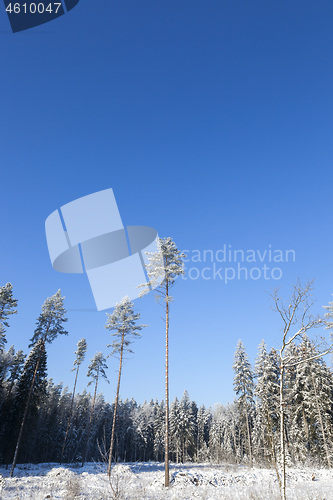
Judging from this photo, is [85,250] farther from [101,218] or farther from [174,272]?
[174,272]

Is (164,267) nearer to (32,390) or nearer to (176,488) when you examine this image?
(176,488)

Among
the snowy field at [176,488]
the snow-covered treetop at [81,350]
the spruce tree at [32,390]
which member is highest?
the snow-covered treetop at [81,350]

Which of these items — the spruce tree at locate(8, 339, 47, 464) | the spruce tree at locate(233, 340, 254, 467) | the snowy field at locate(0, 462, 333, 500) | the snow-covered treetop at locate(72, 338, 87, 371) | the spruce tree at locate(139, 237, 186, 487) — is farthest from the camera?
the snow-covered treetop at locate(72, 338, 87, 371)

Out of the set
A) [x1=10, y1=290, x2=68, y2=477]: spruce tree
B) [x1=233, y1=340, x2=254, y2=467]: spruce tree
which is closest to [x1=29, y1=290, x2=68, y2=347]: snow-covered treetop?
[x1=10, y1=290, x2=68, y2=477]: spruce tree

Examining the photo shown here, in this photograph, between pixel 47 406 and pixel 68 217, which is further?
pixel 47 406

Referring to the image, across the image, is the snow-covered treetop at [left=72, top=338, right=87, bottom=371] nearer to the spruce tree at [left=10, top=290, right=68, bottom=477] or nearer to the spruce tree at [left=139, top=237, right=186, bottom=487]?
the spruce tree at [left=10, top=290, right=68, bottom=477]

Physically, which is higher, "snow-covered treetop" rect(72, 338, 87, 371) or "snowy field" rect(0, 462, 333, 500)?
"snow-covered treetop" rect(72, 338, 87, 371)

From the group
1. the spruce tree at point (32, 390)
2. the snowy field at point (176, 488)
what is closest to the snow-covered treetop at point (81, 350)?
the spruce tree at point (32, 390)

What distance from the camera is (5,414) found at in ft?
107

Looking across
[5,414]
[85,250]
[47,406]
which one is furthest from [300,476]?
[47,406]

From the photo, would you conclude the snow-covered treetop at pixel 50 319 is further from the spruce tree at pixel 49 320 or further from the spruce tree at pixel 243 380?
the spruce tree at pixel 243 380

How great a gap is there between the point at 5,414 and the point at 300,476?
3143cm

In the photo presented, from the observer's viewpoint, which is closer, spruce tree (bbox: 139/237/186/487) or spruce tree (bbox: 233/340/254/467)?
spruce tree (bbox: 139/237/186/487)

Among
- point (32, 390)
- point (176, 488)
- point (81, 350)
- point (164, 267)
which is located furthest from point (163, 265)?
point (81, 350)
